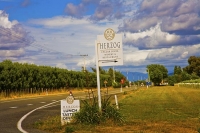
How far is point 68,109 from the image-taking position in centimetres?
1479

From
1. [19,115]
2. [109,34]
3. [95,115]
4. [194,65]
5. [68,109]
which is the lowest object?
[19,115]

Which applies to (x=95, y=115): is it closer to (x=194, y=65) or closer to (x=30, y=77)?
(x=30, y=77)

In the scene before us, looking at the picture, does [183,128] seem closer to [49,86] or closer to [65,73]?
[49,86]

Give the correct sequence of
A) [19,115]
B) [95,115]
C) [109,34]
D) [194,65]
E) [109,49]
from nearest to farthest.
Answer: [95,115] → [109,34] → [109,49] → [19,115] → [194,65]

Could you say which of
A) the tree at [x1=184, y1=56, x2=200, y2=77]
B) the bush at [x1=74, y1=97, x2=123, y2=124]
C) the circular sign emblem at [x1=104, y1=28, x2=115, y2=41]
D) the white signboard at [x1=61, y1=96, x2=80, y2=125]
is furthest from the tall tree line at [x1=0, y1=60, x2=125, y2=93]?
the tree at [x1=184, y1=56, x2=200, y2=77]

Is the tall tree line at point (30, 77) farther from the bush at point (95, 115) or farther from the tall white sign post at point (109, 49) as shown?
the bush at point (95, 115)

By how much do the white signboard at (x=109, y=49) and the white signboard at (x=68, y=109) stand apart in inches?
78.5

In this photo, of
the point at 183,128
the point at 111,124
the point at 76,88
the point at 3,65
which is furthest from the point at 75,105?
the point at 76,88

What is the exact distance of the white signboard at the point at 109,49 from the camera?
15227mm

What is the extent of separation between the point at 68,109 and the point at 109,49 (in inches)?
116

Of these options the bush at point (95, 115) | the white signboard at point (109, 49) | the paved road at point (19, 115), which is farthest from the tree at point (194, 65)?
the bush at point (95, 115)

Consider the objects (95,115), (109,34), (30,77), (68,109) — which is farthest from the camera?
(30,77)

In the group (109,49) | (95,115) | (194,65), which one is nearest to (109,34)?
(109,49)

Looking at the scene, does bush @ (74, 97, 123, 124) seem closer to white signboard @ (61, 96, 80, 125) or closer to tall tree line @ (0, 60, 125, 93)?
white signboard @ (61, 96, 80, 125)
